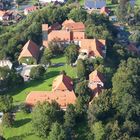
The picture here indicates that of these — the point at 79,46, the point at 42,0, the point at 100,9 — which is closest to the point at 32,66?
the point at 79,46

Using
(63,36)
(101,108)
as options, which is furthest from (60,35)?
(101,108)

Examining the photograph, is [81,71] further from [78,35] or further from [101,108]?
[78,35]

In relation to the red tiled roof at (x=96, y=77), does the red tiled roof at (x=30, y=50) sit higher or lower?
higher

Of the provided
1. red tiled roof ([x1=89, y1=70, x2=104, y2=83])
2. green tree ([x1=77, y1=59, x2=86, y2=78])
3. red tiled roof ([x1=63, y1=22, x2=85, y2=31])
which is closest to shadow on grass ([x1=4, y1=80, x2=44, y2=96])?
green tree ([x1=77, y1=59, x2=86, y2=78])

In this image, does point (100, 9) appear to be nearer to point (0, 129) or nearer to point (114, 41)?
point (114, 41)

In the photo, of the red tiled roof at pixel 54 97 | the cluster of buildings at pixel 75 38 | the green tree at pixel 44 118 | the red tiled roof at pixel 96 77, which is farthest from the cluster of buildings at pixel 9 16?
the green tree at pixel 44 118

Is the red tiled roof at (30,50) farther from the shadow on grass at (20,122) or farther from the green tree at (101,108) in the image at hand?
the green tree at (101,108)
